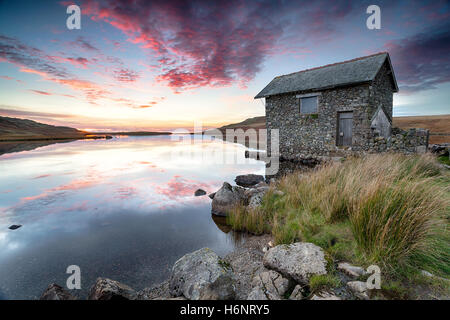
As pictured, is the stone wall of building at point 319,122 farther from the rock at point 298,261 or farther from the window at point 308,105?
the rock at point 298,261

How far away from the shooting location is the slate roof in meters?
12.6

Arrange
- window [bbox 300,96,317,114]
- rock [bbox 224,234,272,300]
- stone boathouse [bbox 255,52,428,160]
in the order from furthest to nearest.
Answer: window [bbox 300,96,317,114], stone boathouse [bbox 255,52,428,160], rock [bbox 224,234,272,300]

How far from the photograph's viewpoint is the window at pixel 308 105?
1482 cm

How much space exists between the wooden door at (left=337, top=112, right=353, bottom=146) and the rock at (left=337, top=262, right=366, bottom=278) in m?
12.6

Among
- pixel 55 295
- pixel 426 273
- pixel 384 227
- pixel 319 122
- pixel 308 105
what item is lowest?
pixel 55 295

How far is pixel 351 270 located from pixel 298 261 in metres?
0.75

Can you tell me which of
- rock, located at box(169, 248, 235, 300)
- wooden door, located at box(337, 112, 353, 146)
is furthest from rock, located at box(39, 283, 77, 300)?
wooden door, located at box(337, 112, 353, 146)

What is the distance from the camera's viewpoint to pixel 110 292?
3266 mm

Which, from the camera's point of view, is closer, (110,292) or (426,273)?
(426,273)

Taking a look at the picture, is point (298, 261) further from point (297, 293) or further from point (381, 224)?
point (381, 224)

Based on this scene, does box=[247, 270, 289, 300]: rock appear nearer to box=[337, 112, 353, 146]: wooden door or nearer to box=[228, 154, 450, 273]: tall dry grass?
box=[228, 154, 450, 273]: tall dry grass

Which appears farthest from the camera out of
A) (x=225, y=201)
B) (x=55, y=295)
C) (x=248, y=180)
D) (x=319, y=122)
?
(x=319, y=122)

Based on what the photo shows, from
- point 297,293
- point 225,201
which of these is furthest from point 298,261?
point 225,201

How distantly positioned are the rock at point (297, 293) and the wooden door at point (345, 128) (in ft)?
43.4
